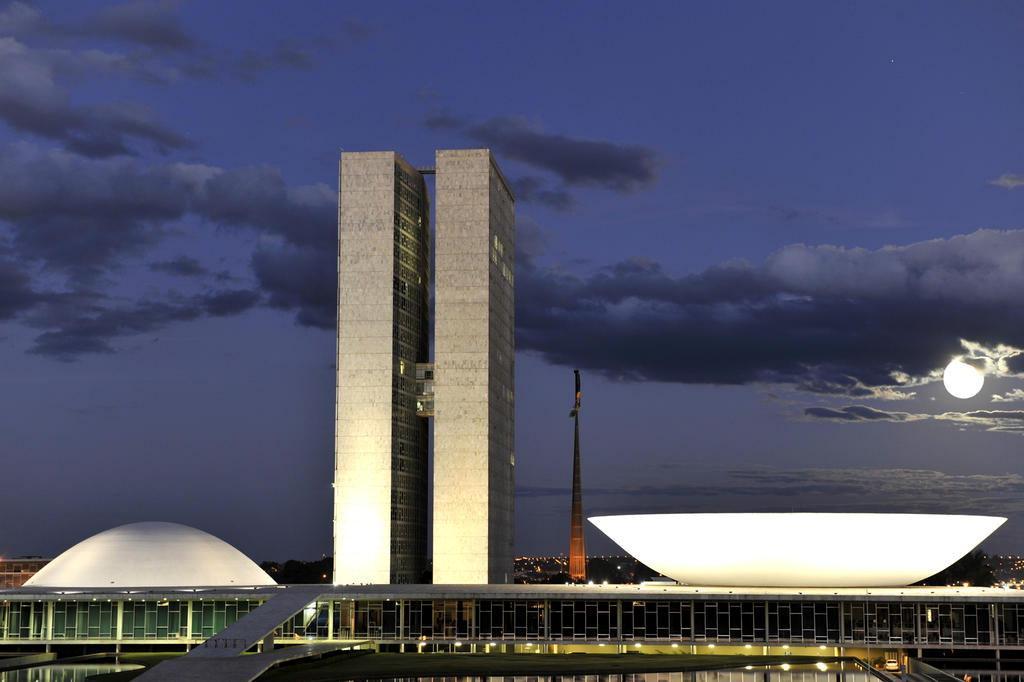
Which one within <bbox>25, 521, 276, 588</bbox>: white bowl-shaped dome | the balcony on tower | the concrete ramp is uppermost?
the balcony on tower

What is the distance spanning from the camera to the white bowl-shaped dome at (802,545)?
60625 millimetres

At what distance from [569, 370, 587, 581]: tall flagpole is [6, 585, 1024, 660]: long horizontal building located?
3960cm

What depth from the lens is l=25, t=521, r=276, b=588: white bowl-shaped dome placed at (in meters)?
76.9

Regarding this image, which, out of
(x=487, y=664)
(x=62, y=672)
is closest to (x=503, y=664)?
(x=487, y=664)

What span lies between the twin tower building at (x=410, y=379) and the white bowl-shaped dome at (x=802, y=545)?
2834cm

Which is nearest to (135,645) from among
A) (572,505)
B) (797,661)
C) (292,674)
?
(292,674)

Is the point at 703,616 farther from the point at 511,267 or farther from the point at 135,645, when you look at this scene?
the point at 511,267

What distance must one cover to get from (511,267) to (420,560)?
24.4 m

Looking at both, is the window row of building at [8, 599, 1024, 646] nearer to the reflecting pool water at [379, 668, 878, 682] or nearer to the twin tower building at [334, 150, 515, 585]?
the reflecting pool water at [379, 668, 878, 682]

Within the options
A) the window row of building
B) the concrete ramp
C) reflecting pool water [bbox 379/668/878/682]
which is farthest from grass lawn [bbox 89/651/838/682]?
the window row of building

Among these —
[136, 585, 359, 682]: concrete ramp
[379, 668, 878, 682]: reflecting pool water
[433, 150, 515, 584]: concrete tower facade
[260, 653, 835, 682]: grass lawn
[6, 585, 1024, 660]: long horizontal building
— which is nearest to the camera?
[379, 668, 878, 682]: reflecting pool water

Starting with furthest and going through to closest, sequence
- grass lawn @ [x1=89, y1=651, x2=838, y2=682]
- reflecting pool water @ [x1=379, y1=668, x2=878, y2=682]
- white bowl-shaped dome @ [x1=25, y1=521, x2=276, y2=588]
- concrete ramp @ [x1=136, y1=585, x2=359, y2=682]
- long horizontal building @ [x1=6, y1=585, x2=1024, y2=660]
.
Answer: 1. white bowl-shaped dome @ [x1=25, y1=521, x2=276, y2=588]
2. long horizontal building @ [x1=6, y1=585, x2=1024, y2=660]
3. grass lawn @ [x1=89, y1=651, x2=838, y2=682]
4. concrete ramp @ [x1=136, y1=585, x2=359, y2=682]
5. reflecting pool water @ [x1=379, y1=668, x2=878, y2=682]

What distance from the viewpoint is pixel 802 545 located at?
61188 mm

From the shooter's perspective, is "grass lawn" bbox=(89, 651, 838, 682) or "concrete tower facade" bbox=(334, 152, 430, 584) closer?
"grass lawn" bbox=(89, 651, 838, 682)
